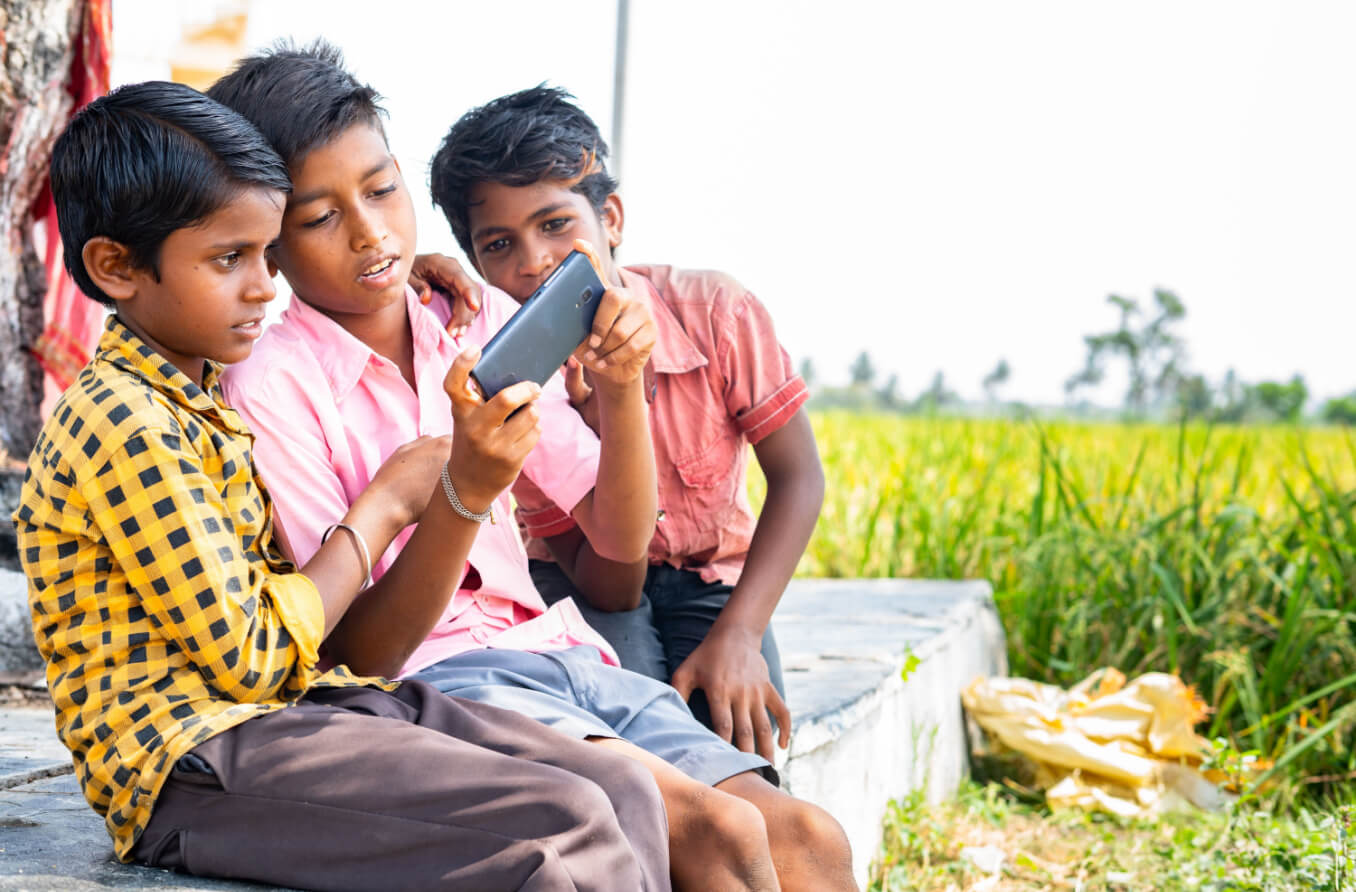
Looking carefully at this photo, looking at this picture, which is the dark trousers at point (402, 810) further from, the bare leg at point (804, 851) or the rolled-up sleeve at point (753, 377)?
the rolled-up sleeve at point (753, 377)

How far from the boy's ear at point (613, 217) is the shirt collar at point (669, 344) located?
9 cm

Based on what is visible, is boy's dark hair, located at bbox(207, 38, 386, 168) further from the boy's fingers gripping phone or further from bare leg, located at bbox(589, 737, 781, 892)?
bare leg, located at bbox(589, 737, 781, 892)

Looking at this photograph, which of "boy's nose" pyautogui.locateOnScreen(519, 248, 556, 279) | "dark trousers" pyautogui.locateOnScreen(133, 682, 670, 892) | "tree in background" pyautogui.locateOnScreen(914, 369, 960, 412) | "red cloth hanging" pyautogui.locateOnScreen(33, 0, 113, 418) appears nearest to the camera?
"dark trousers" pyautogui.locateOnScreen(133, 682, 670, 892)

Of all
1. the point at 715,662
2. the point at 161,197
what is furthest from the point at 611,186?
the point at 161,197

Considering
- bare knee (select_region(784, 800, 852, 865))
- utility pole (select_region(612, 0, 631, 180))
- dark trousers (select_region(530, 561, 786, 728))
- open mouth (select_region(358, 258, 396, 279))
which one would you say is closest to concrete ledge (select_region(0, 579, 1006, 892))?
dark trousers (select_region(530, 561, 786, 728))

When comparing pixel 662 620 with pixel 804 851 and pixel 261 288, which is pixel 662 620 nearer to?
pixel 804 851

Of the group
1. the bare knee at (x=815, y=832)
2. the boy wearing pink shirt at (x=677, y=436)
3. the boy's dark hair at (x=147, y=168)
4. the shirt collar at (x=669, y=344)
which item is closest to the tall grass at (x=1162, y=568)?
the boy wearing pink shirt at (x=677, y=436)

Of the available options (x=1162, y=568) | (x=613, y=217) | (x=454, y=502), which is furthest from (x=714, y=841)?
(x=1162, y=568)

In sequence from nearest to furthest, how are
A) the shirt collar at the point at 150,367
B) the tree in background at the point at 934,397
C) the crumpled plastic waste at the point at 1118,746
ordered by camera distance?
the shirt collar at the point at 150,367
the crumpled plastic waste at the point at 1118,746
the tree in background at the point at 934,397

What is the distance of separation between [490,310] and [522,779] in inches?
35.6

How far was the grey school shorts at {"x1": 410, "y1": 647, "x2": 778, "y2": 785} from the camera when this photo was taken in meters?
1.47

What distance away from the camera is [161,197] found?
1337 mm

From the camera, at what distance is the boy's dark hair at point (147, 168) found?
1341 mm

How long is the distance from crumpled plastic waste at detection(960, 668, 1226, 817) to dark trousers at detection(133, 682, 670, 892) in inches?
90.7
